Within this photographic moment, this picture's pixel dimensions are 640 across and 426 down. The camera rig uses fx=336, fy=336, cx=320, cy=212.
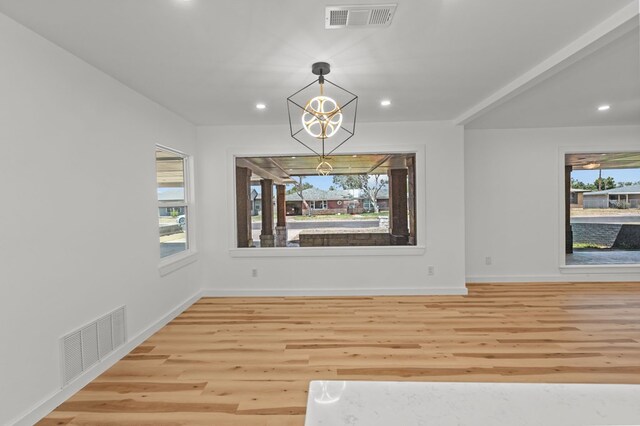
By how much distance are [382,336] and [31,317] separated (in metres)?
2.83

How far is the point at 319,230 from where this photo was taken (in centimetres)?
525

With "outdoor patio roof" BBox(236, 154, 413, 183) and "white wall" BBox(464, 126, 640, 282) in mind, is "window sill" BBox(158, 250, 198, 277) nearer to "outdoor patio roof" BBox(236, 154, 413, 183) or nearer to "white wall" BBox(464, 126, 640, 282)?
"outdoor patio roof" BBox(236, 154, 413, 183)

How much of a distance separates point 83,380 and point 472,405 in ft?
9.65

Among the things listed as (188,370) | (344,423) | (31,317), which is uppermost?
(344,423)

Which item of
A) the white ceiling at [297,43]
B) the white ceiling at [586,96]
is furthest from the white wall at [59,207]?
the white ceiling at [586,96]

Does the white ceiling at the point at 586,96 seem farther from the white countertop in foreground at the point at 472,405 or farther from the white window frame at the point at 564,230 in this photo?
the white countertop in foreground at the point at 472,405

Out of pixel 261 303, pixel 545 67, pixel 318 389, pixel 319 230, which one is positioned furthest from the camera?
pixel 319 230

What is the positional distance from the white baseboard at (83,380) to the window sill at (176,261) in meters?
0.51

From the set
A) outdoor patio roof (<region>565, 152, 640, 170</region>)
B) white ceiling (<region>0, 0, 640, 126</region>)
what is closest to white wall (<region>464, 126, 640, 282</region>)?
outdoor patio roof (<region>565, 152, 640, 170</region>)

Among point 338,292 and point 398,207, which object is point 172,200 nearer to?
point 338,292

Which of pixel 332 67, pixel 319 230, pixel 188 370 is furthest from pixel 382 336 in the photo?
pixel 332 67

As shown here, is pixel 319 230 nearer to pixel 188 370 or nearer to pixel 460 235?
pixel 460 235

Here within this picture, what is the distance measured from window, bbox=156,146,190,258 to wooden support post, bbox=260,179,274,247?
1101 mm

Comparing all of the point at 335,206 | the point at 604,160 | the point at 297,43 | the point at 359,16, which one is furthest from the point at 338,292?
the point at 604,160
